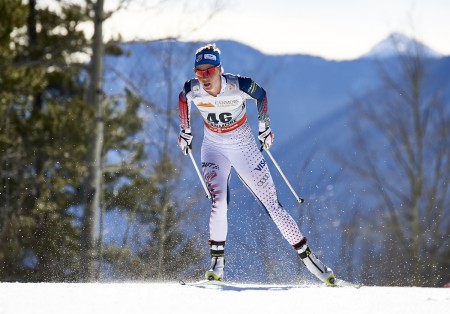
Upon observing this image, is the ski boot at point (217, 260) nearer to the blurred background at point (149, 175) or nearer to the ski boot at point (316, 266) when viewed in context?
the ski boot at point (316, 266)

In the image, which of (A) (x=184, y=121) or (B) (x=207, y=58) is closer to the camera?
(B) (x=207, y=58)

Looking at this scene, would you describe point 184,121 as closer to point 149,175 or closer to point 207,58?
point 207,58

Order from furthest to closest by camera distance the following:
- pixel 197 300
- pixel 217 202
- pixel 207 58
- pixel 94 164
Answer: pixel 94 164 → pixel 217 202 → pixel 207 58 → pixel 197 300

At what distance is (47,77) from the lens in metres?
21.8

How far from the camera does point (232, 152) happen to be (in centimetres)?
684

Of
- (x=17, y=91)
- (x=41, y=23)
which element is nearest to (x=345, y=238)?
(x=17, y=91)

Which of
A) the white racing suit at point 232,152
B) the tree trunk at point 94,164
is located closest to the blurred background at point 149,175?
the tree trunk at point 94,164

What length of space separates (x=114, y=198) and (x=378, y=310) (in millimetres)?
17908

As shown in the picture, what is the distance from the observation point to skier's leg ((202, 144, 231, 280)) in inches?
263

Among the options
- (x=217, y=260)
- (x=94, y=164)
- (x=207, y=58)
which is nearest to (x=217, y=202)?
(x=217, y=260)

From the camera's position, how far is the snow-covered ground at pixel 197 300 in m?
4.29

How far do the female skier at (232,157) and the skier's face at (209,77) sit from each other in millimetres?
22

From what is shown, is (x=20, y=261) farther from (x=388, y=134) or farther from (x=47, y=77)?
(x=388, y=134)

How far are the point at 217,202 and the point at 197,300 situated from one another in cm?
201
